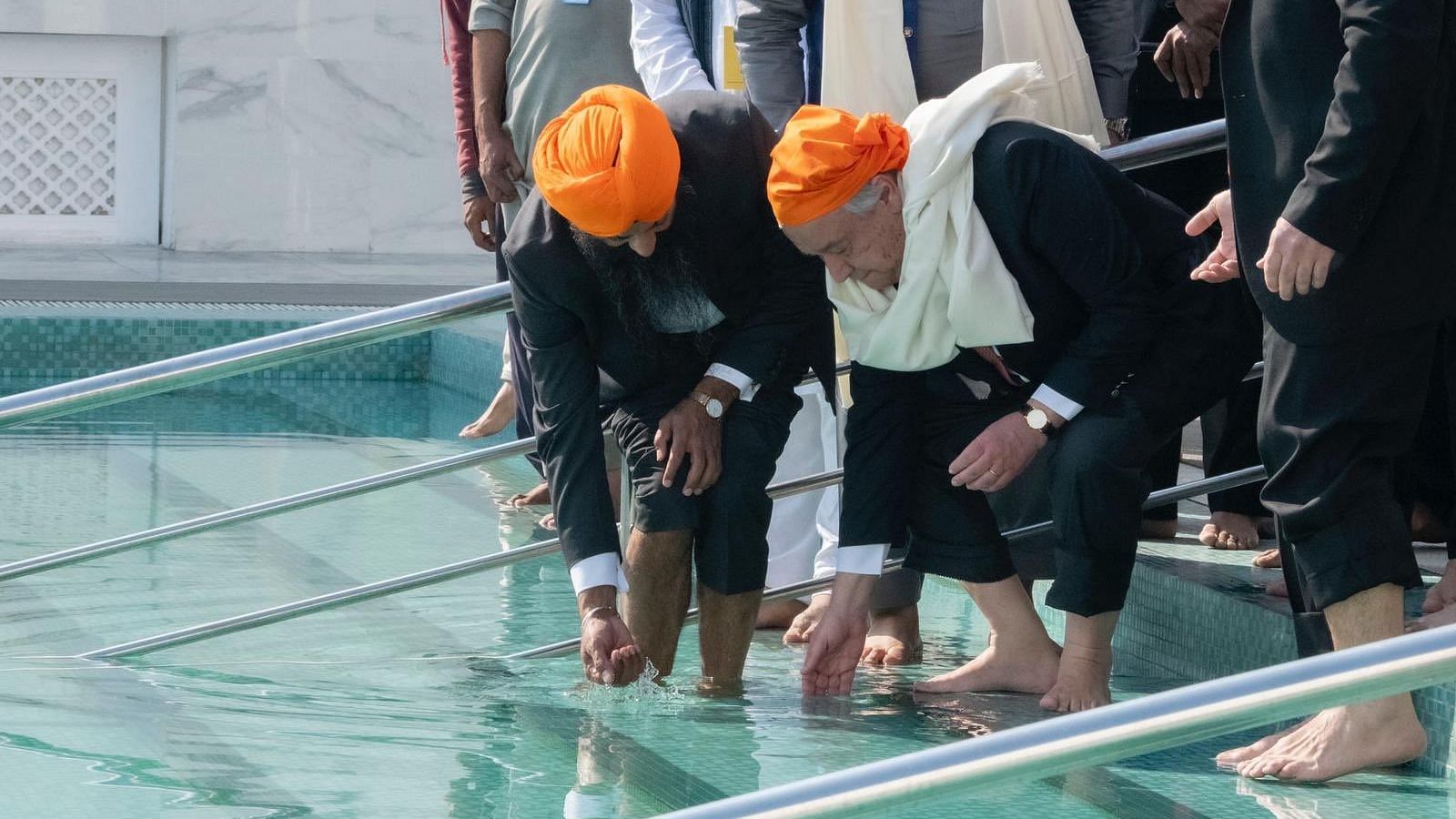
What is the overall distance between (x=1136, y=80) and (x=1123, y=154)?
0.64 metres

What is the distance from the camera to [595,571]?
103 inches

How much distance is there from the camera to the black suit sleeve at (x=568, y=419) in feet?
8.66

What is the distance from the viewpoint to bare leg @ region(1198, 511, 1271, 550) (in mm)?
3109

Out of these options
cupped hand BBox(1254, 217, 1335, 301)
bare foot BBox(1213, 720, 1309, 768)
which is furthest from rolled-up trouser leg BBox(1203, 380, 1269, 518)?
cupped hand BBox(1254, 217, 1335, 301)

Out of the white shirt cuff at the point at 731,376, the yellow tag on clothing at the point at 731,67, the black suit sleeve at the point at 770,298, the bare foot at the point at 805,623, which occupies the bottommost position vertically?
the bare foot at the point at 805,623

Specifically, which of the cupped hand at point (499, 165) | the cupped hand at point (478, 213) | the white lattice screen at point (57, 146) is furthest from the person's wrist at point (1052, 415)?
the white lattice screen at point (57, 146)

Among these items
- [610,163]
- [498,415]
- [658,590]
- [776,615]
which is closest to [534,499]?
[498,415]

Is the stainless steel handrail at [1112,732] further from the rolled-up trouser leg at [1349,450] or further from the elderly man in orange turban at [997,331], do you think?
the elderly man in orange turban at [997,331]

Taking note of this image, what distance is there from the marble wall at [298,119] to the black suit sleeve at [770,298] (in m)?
6.47

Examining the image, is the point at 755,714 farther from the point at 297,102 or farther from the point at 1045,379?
the point at 297,102

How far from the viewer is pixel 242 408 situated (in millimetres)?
6441

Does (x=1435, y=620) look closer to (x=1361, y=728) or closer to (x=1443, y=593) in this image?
(x=1443, y=593)

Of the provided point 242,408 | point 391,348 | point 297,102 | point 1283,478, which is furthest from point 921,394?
point 297,102

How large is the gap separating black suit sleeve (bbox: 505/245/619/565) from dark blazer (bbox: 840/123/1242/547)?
34cm
